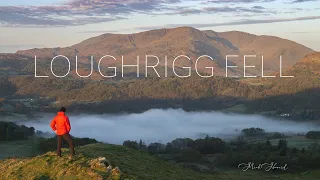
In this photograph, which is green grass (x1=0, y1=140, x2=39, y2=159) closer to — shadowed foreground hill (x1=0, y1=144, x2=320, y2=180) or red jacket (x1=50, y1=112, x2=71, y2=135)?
shadowed foreground hill (x1=0, y1=144, x2=320, y2=180)

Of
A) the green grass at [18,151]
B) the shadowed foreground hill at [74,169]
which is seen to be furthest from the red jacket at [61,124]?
the green grass at [18,151]

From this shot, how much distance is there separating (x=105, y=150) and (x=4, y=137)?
98.7 meters

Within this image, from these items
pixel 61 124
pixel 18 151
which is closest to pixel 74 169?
pixel 61 124

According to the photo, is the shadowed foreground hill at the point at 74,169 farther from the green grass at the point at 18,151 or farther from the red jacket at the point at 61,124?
the green grass at the point at 18,151

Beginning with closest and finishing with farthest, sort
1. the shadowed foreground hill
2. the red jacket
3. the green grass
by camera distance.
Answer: the shadowed foreground hill < the red jacket < the green grass

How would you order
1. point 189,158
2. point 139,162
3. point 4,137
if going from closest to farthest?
point 139,162 → point 189,158 → point 4,137

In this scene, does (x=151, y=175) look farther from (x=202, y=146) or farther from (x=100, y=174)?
(x=202, y=146)

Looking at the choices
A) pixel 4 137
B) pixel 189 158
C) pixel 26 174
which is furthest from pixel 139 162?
pixel 4 137

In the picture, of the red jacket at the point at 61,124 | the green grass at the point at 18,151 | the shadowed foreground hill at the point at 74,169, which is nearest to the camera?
the shadowed foreground hill at the point at 74,169

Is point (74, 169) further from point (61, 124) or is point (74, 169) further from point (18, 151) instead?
point (18, 151)

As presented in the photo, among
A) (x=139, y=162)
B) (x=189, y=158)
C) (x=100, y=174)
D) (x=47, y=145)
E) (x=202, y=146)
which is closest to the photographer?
(x=100, y=174)

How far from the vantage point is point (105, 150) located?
112ft

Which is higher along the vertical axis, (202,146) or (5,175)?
(5,175)

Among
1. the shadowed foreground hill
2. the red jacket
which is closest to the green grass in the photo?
the shadowed foreground hill
